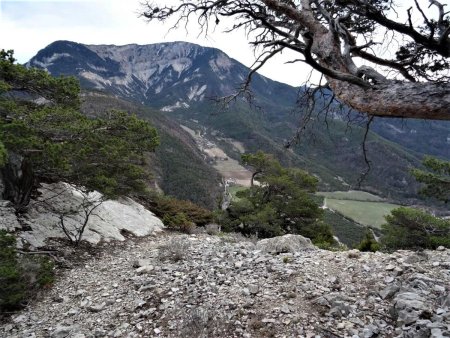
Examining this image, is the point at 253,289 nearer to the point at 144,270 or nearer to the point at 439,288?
the point at 144,270

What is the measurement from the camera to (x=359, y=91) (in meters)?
3.29

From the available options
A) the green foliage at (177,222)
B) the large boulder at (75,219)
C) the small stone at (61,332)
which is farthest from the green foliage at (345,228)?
the small stone at (61,332)

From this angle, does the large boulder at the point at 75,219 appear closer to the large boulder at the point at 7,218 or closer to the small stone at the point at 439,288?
the large boulder at the point at 7,218

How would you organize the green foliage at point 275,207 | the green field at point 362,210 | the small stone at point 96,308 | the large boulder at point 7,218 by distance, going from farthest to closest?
the green field at point 362,210 → the green foliage at point 275,207 → the large boulder at point 7,218 → the small stone at point 96,308

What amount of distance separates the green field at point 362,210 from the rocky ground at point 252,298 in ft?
289

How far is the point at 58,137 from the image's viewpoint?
8961mm

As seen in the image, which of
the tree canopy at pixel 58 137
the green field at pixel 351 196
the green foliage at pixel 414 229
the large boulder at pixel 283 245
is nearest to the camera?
the large boulder at pixel 283 245

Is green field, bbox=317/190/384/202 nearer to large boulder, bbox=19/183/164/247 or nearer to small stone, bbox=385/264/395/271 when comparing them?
large boulder, bbox=19/183/164/247

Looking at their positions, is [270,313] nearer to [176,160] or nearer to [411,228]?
[411,228]

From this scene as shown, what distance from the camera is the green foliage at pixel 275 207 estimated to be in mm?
19938

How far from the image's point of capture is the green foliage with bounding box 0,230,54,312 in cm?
566

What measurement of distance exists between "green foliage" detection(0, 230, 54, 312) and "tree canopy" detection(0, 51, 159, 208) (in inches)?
93.2

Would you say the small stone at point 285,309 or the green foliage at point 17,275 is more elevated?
the small stone at point 285,309

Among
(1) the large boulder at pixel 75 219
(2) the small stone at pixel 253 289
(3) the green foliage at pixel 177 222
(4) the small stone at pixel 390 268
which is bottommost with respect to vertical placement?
(3) the green foliage at pixel 177 222
